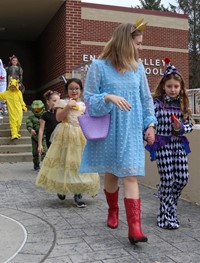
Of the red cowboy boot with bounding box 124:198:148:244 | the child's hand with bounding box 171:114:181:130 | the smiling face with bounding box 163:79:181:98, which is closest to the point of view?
the red cowboy boot with bounding box 124:198:148:244

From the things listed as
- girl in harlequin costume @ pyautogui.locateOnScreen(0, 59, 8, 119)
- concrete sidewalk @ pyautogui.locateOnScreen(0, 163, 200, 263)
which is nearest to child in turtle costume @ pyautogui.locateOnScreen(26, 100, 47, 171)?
concrete sidewalk @ pyautogui.locateOnScreen(0, 163, 200, 263)

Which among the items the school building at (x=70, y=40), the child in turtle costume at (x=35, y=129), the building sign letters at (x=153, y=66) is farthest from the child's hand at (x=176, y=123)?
the building sign letters at (x=153, y=66)

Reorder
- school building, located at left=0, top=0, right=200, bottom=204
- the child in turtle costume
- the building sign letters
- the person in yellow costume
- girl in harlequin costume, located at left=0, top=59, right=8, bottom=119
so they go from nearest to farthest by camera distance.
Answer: the child in turtle costume
the person in yellow costume
girl in harlequin costume, located at left=0, top=59, right=8, bottom=119
school building, located at left=0, top=0, right=200, bottom=204
the building sign letters

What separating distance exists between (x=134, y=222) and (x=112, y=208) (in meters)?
0.60

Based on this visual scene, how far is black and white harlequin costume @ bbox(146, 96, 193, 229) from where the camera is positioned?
3891mm

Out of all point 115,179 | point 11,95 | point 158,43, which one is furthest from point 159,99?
point 158,43

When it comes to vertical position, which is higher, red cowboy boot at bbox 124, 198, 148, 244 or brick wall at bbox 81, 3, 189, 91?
brick wall at bbox 81, 3, 189, 91

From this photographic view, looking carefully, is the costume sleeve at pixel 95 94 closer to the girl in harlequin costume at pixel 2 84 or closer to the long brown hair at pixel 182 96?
the long brown hair at pixel 182 96

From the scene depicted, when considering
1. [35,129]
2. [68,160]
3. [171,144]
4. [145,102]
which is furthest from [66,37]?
[145,102]

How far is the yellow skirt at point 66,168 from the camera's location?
15.2ft

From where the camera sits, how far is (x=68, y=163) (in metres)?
4.68

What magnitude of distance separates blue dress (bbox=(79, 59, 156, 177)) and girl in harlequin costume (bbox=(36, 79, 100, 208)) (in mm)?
1096

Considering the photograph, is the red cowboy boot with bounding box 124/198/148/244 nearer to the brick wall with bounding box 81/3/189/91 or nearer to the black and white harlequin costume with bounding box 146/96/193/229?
the black and white harlequin costume with bounding box 146/96/193/229

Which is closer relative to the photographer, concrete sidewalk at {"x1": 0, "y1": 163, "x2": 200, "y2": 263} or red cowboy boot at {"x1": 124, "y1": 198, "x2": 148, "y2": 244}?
concrete sidewalk at {"x1": 0, "y1": 163, "x2": 200, "y2": 263}
